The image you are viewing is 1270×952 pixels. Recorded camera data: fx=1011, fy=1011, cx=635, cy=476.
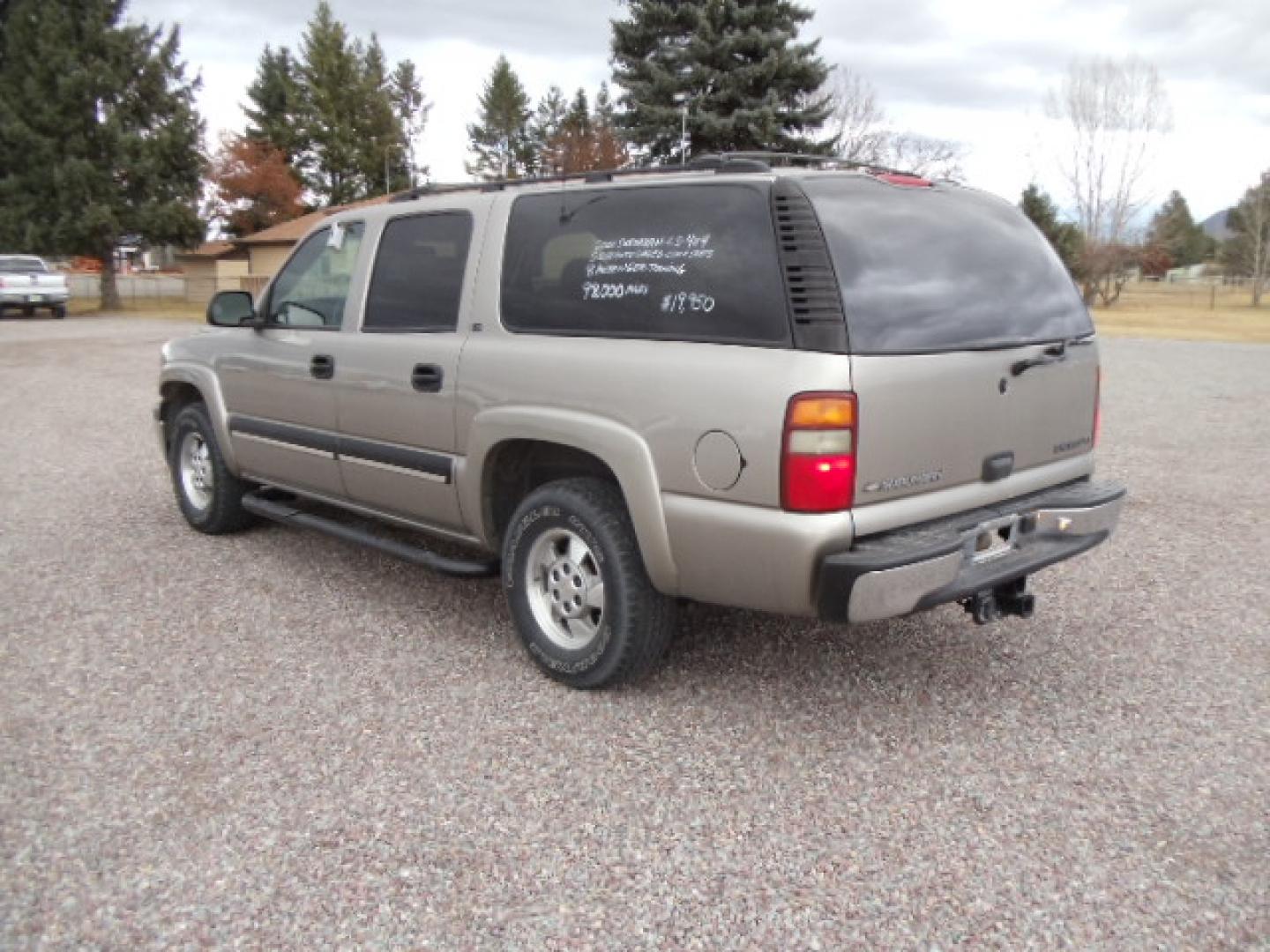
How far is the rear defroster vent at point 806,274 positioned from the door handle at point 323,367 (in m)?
2.36

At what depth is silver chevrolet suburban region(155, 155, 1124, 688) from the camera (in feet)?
10.2

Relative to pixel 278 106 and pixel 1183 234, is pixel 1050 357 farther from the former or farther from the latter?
pixel 1183 234

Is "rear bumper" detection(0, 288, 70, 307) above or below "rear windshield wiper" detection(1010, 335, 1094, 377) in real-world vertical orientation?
above

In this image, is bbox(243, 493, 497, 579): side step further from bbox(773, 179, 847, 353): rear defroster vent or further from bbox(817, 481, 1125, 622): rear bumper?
bbox(773, 179, 847, 353): rear defroster vent

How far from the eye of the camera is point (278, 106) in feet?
206

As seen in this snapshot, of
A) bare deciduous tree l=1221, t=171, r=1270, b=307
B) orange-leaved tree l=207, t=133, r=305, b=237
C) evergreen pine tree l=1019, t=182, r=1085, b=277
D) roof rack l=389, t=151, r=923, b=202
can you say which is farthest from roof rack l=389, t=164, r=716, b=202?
bare deciduous tree l=1221, t=171, r=1270, b=307

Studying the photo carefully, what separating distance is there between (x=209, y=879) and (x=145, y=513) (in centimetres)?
448

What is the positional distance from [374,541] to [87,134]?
3324 cm

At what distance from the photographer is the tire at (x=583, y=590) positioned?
3.56 metres

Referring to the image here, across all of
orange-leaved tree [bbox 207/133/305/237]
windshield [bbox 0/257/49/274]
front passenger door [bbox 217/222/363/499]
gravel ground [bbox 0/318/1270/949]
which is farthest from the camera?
orange-leaved tree [bbox 207/133/305/237]

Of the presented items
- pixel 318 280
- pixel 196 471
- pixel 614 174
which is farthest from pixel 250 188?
pixel 614 174

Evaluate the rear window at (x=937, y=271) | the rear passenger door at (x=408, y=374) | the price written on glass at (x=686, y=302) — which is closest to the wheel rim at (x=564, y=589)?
the rear passenger door at (x=408, y=374)

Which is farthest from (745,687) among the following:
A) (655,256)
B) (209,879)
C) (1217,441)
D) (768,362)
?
(1217,441)

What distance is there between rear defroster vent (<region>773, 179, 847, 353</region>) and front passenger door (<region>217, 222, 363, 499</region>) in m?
2.34
